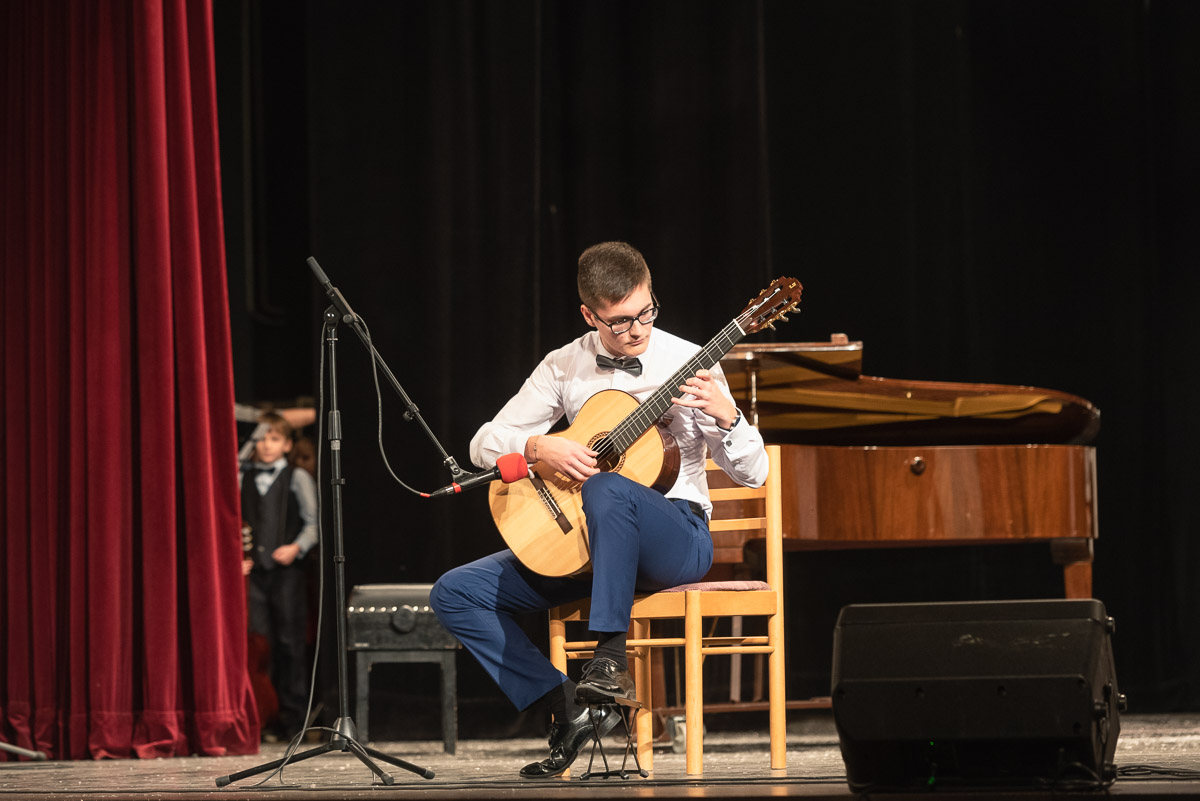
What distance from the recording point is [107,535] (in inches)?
176

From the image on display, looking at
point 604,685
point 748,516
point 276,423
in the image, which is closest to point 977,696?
point 604,685

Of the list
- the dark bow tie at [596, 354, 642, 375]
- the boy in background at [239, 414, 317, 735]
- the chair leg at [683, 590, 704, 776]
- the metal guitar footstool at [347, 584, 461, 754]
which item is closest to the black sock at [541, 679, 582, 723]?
the chair leg at [683, 590, 704, 776]

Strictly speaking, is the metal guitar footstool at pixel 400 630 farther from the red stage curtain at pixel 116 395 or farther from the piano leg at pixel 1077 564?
the piano leg at pixel 1077 564

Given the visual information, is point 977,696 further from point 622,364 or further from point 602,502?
point 622,364

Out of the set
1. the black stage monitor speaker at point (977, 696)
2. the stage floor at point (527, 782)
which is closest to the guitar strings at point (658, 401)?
the stage floor at point (527, 782)

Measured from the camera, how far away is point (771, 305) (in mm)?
3246

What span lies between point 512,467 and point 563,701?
57cm

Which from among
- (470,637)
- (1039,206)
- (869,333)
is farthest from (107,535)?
(1039,206)

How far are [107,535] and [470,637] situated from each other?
1.86m

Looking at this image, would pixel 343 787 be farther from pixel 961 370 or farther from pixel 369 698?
pixel 961 370

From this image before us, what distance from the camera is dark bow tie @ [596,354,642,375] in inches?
130

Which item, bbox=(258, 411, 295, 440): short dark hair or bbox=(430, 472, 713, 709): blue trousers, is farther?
bbox=(258, 411, 295, 440): short dark hair

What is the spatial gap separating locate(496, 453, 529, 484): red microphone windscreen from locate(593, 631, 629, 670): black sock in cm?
40

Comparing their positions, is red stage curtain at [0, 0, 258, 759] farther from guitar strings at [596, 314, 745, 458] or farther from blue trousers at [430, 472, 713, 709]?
guitar strings at [596, 314, 745, 458]
